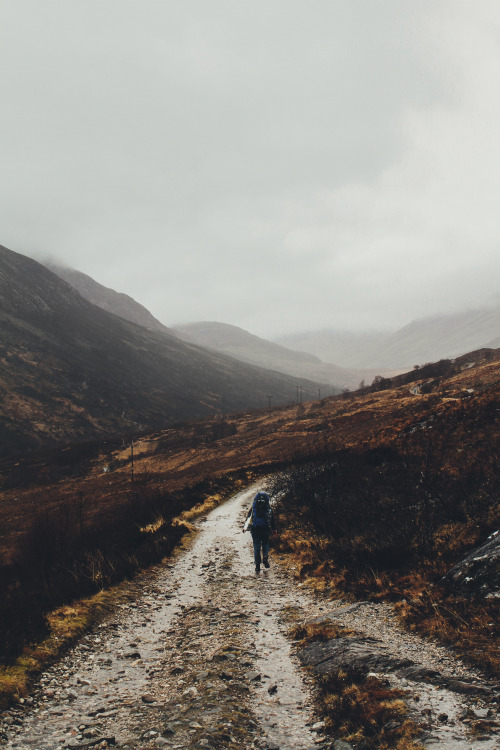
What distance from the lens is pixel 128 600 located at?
10.9 meters

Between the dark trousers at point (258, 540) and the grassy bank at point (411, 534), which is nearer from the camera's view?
the grassy bank at point (411, 534)

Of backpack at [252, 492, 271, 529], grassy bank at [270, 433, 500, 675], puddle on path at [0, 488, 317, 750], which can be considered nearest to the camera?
puddle on path at [0, 488, 317, 750]

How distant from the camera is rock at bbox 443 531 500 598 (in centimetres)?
755

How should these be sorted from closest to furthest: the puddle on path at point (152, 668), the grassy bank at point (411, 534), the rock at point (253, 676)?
1. the puddle on path at point (152, 668)
2. the rock at point (253, 676)
3. the grassy bank at point (411, 534)

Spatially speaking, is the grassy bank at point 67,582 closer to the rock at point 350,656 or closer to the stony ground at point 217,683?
the stony ground at point 217,683

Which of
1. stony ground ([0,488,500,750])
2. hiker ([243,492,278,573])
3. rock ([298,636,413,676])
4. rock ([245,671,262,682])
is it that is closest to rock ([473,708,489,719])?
stony ground ([0,488,500,750])

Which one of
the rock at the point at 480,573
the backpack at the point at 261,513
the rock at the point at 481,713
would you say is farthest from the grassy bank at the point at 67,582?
the rock at the point at 480,573

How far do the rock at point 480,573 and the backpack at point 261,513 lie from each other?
19.2 ft

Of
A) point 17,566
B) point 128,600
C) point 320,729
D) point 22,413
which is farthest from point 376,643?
point 22,413

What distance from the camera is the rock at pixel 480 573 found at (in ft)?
24.8

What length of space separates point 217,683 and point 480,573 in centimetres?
551

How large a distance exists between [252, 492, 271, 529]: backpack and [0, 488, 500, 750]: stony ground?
229 cm

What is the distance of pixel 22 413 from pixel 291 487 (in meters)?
146

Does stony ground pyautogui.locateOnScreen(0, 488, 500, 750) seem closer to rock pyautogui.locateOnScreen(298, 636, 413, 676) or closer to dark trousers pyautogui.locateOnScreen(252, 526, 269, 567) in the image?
rock pyautogui.locateOnScreen(298, 636, 413, 676)
